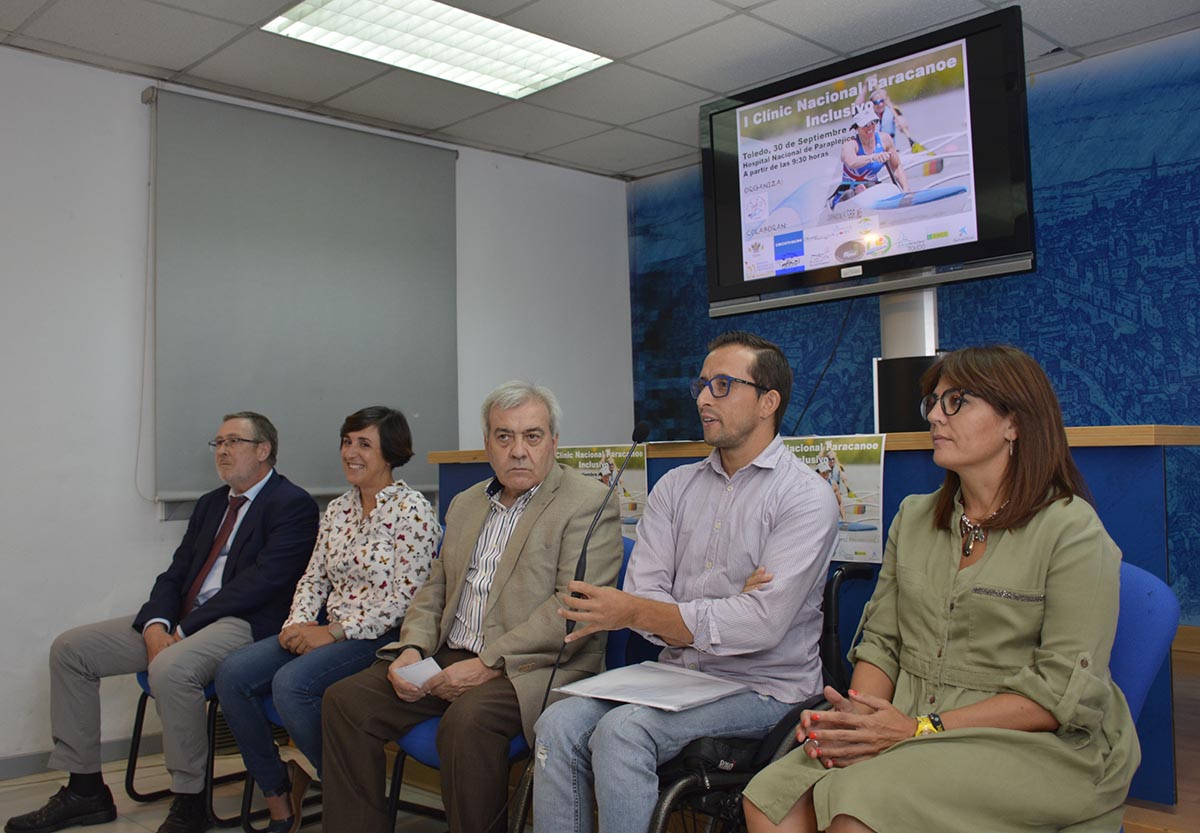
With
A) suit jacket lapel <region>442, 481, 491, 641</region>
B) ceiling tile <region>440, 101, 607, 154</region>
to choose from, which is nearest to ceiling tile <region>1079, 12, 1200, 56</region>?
ceiling tile <region>440, 101, 607, 154</region>

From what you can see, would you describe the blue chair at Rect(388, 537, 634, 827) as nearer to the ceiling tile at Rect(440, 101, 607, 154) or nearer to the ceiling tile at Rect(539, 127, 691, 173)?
the ceiling tile at Rect(440, 101, 607, 154)

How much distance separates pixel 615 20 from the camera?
3.91 metres

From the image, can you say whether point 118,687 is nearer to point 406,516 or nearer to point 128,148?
point 406,516

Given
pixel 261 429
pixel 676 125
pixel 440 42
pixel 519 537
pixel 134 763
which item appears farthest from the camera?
pixel 676 125

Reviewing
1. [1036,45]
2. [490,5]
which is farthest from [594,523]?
[1036,45]

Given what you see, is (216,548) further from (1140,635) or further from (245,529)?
(1140,635)

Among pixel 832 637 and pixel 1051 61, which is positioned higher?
pixel 1051 61

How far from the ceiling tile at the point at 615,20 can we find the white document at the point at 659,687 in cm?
253

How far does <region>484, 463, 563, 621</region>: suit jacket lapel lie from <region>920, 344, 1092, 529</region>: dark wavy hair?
3.86 ft

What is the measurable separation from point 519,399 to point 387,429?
762 millimetres

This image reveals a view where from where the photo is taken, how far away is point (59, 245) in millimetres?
4066

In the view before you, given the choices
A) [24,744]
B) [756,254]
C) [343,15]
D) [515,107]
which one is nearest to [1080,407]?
[756,254]

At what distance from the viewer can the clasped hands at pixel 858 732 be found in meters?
1.67

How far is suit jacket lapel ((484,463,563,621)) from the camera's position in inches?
104
